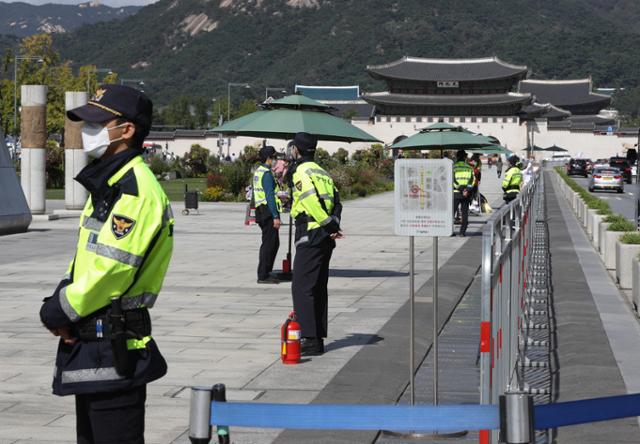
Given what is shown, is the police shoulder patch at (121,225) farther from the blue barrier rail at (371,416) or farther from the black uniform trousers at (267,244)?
the black uniform trousers at (267,244)

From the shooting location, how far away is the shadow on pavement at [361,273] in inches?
682

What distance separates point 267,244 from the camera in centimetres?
1593

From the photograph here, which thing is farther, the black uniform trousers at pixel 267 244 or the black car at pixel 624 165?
the black car at pixel 624 165

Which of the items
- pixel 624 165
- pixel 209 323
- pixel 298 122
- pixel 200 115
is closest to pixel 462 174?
pixel 298 122

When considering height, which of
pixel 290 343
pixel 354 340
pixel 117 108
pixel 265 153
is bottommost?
pixel 354 340

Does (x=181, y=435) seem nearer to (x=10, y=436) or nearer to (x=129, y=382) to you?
(x=10, y=436)

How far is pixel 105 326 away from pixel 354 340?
6.84 m

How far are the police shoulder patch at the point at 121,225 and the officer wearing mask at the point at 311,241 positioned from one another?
5.93 metres

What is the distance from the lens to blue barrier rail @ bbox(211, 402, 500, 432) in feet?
12.2

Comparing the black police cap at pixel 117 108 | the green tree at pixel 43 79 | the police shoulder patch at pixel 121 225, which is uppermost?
the green tree at pixel 43 79

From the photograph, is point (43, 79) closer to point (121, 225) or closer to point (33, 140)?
point (33, 140)

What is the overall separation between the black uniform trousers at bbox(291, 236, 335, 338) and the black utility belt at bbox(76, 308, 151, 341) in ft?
19.0

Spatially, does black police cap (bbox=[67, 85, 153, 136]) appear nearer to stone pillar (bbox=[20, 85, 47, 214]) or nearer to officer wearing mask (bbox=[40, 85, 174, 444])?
officer wearing mask (bbox=[40, 85, 174, 444])

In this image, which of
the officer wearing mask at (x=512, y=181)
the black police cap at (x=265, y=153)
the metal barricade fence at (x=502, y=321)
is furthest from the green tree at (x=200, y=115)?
the metal barricade fence at (x=502, y=321)
